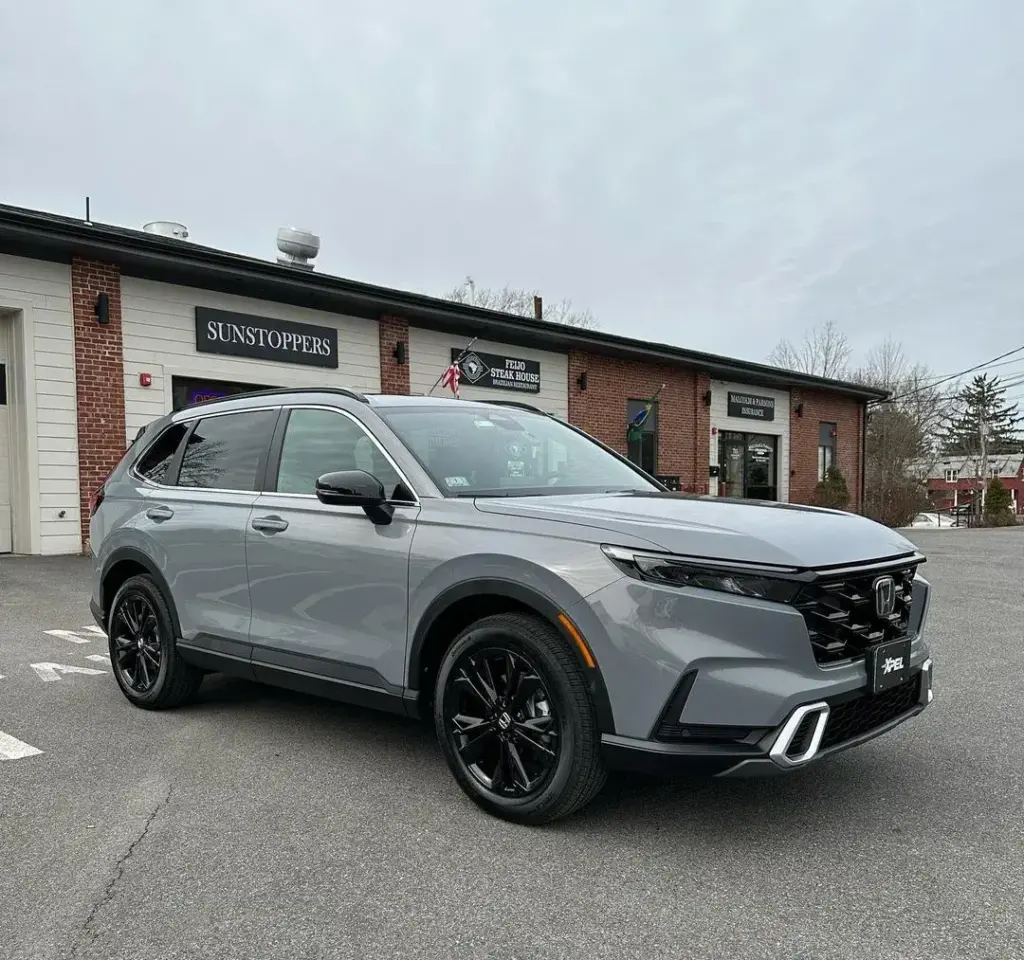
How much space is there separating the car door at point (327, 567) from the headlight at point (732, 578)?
44.8 inches

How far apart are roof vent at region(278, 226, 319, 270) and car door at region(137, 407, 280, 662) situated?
1105cm

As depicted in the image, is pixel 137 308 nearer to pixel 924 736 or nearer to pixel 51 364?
pixel 51 364

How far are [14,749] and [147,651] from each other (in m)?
0.85

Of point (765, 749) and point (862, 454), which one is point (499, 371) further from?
point (862, 454)

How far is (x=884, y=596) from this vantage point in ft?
→ 10.0

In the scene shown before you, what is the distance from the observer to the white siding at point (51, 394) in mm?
10500

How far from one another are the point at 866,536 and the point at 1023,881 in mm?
1209

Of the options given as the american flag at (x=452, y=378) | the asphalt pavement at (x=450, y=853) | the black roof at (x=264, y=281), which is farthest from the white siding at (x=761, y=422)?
the asphalt pavement at (x=450, y=853)

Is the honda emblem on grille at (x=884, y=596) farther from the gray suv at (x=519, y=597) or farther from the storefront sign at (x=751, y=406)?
the storefront sign at (x=751, y=406)

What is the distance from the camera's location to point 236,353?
12.4 m

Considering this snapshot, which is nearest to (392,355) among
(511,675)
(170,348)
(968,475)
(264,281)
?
(264,281)

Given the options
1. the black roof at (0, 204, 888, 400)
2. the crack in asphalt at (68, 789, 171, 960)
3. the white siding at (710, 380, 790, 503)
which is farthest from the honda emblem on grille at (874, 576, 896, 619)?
the white siding at (710, 380, 790, 503)

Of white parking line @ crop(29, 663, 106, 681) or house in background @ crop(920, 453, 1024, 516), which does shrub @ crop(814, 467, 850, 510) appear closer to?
white parking line @ crop(29, 663, 106, 681)

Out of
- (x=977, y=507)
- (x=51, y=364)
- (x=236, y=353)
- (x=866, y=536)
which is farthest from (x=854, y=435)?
(x=866, y=536)
